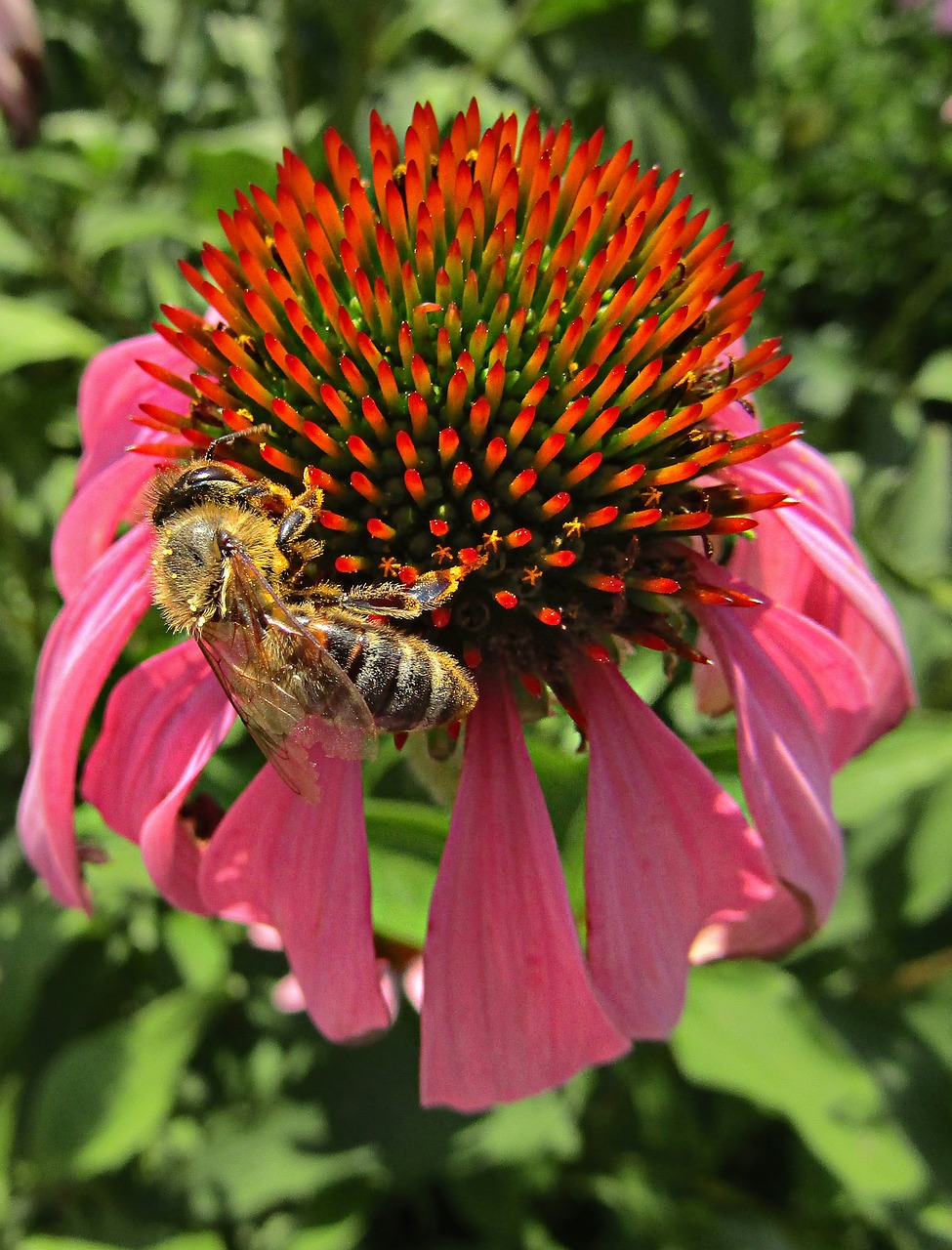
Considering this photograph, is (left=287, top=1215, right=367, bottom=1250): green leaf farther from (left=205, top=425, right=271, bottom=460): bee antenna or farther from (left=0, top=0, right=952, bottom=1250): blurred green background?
(left=205, top=425, right=271, bottom=460): bee antenna

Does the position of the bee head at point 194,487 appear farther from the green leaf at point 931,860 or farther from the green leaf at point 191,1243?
the green leaf at point 931,860

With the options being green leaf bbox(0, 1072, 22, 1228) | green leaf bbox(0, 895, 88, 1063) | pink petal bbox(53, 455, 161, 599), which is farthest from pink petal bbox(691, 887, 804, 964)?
green leaf bbox(0, 1072, 22, 1228)

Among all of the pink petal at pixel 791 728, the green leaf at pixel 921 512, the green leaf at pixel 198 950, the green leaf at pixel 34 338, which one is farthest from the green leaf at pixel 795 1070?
the green leaf at pixel 34 338

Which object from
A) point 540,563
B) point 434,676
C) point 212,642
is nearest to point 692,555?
point 540,563

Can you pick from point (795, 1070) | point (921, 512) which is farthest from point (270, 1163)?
point (921, 512)

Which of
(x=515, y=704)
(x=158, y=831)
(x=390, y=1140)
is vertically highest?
(x=158, y=831)

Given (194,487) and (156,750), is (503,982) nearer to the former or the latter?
(156,750)

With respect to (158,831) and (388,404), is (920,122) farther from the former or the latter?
(158,831)
